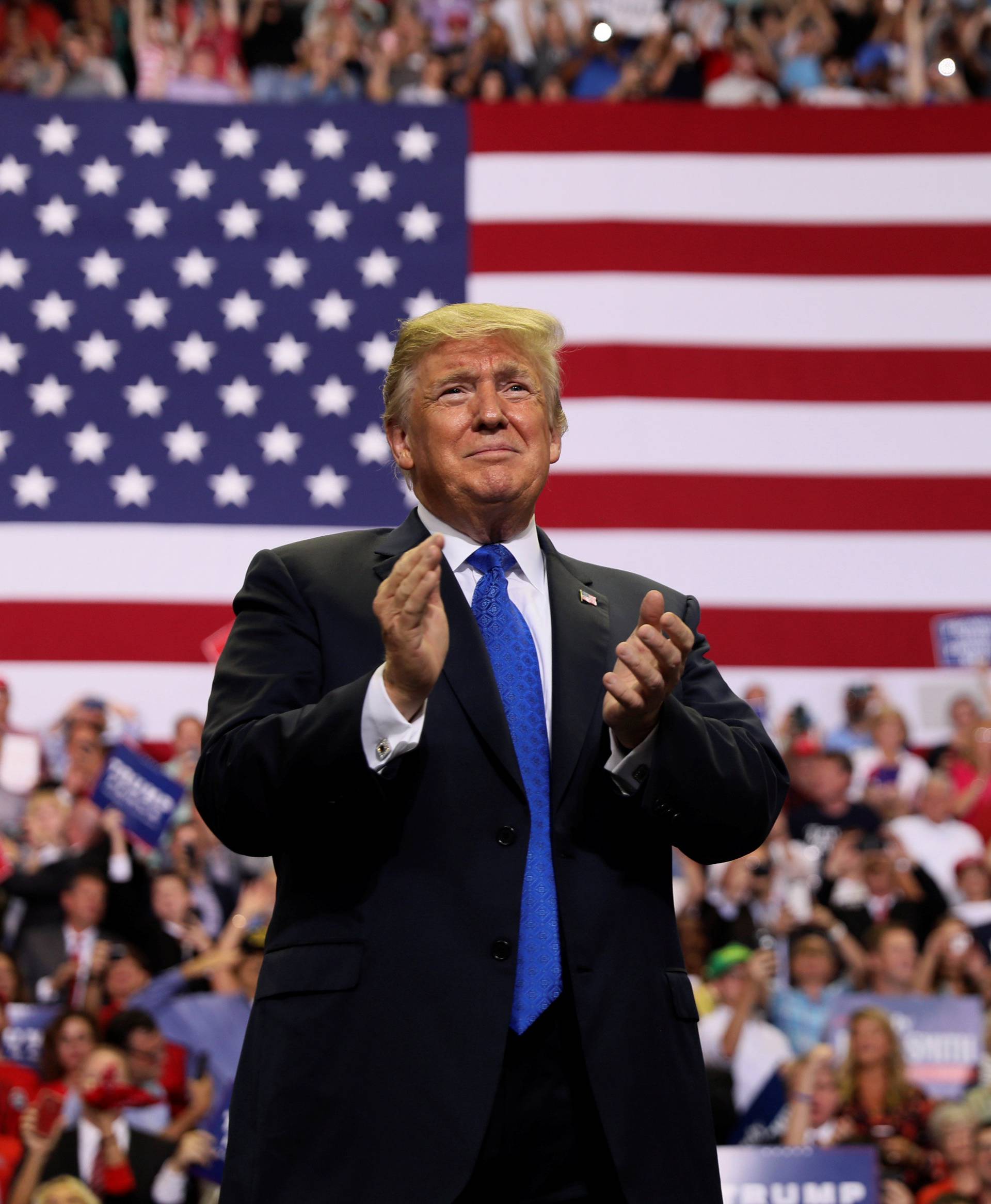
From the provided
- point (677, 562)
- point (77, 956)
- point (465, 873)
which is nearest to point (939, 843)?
point (677, 562)

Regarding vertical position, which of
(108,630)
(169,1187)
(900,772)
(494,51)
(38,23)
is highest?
(38,23)

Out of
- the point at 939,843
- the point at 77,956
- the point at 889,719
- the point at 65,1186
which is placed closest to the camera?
the point at 65,1186

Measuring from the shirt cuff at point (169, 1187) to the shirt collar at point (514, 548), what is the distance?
3334mm

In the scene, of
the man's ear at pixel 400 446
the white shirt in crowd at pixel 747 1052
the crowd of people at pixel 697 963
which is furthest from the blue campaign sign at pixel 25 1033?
the man's ear at pixel 400 446

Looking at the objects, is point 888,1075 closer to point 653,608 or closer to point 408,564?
point 653,608

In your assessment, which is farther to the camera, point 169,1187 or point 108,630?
point 108,630

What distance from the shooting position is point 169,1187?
15.3 ft

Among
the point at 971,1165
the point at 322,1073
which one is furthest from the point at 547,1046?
the point at 971,1165

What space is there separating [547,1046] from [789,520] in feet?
24.0

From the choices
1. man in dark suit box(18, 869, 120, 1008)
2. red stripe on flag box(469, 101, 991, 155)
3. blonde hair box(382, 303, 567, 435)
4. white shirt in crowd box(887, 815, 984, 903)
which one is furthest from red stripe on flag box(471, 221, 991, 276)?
blonde hair box(382, 303, 567, 435)

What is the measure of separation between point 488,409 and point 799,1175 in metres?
3.14

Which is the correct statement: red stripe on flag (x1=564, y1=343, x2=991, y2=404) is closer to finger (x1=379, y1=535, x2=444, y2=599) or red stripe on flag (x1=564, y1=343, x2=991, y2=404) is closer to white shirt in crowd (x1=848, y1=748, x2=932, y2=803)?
white shirt in crowd (x1=848, y1=748, x2=932, y2=803)

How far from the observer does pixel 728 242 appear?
9.08 meters

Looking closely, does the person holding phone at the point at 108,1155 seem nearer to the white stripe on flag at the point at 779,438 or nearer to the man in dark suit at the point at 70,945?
the man in dark suit at the point at 70,945
